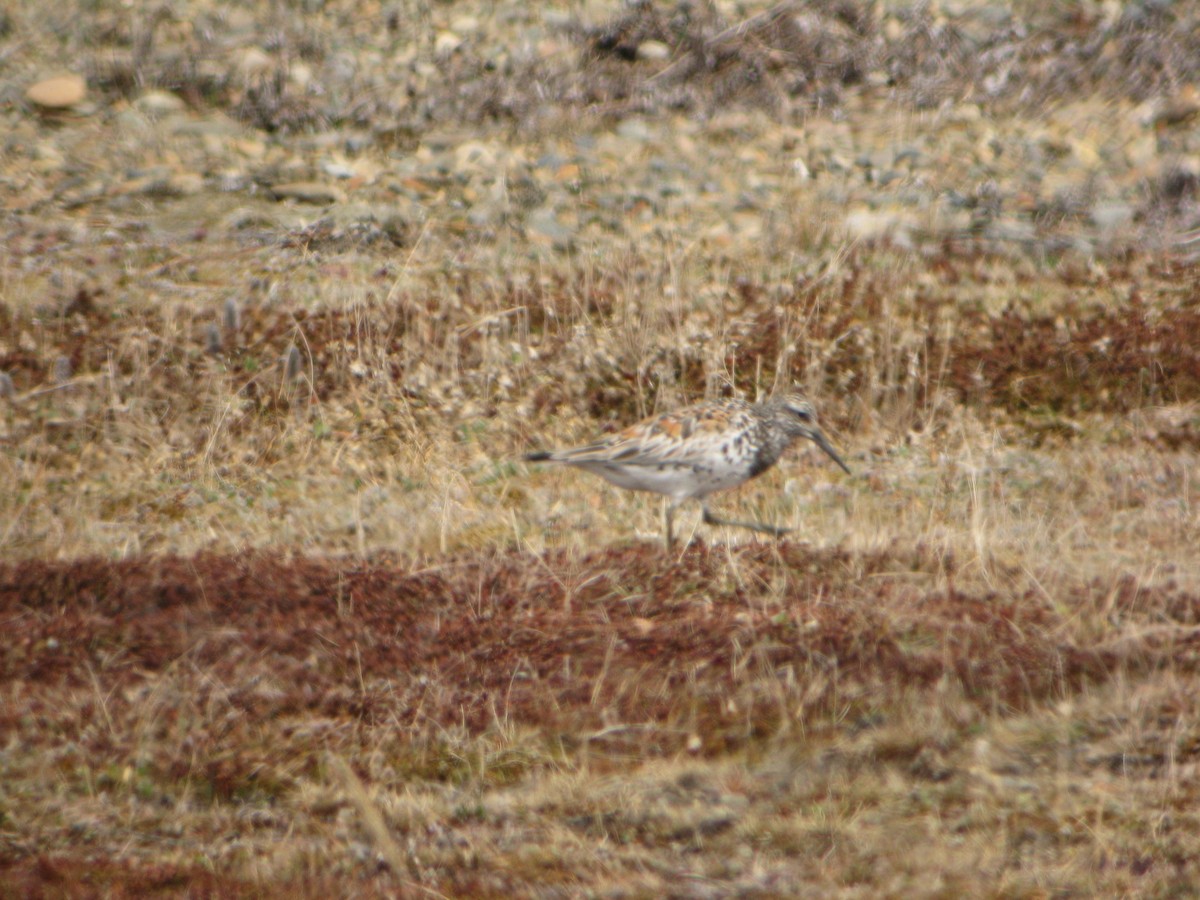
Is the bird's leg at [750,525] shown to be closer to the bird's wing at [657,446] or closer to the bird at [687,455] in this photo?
the bird at [687,455]

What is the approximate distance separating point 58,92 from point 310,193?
12.4 feet

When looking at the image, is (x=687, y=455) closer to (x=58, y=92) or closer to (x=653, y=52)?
(x=653, y=52)

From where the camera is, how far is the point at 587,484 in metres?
9.02

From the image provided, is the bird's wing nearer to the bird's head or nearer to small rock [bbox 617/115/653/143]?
the bird's head

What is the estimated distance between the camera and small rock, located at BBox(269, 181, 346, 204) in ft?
42.6

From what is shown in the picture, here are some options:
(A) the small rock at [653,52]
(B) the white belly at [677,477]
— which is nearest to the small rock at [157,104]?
(A) the small rock at [653,52]

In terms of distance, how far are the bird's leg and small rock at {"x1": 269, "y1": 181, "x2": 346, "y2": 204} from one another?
617 centimetres

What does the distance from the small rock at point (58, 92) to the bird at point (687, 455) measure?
9.26 metres

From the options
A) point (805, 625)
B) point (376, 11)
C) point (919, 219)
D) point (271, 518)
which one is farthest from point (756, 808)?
point (376, 11)

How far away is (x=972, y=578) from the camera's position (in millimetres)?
6836

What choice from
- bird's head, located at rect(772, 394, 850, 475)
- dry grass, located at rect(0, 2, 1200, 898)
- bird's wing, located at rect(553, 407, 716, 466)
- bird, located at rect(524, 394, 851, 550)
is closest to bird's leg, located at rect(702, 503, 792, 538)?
bird, located at rect(524, 394, 851, 550)

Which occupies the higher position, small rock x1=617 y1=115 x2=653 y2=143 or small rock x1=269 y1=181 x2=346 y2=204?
small rock x1=617 y1=115 x2=653 y2=143

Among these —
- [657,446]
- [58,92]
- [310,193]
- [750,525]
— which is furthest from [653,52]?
[750,525]

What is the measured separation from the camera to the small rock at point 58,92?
14.7 metres
